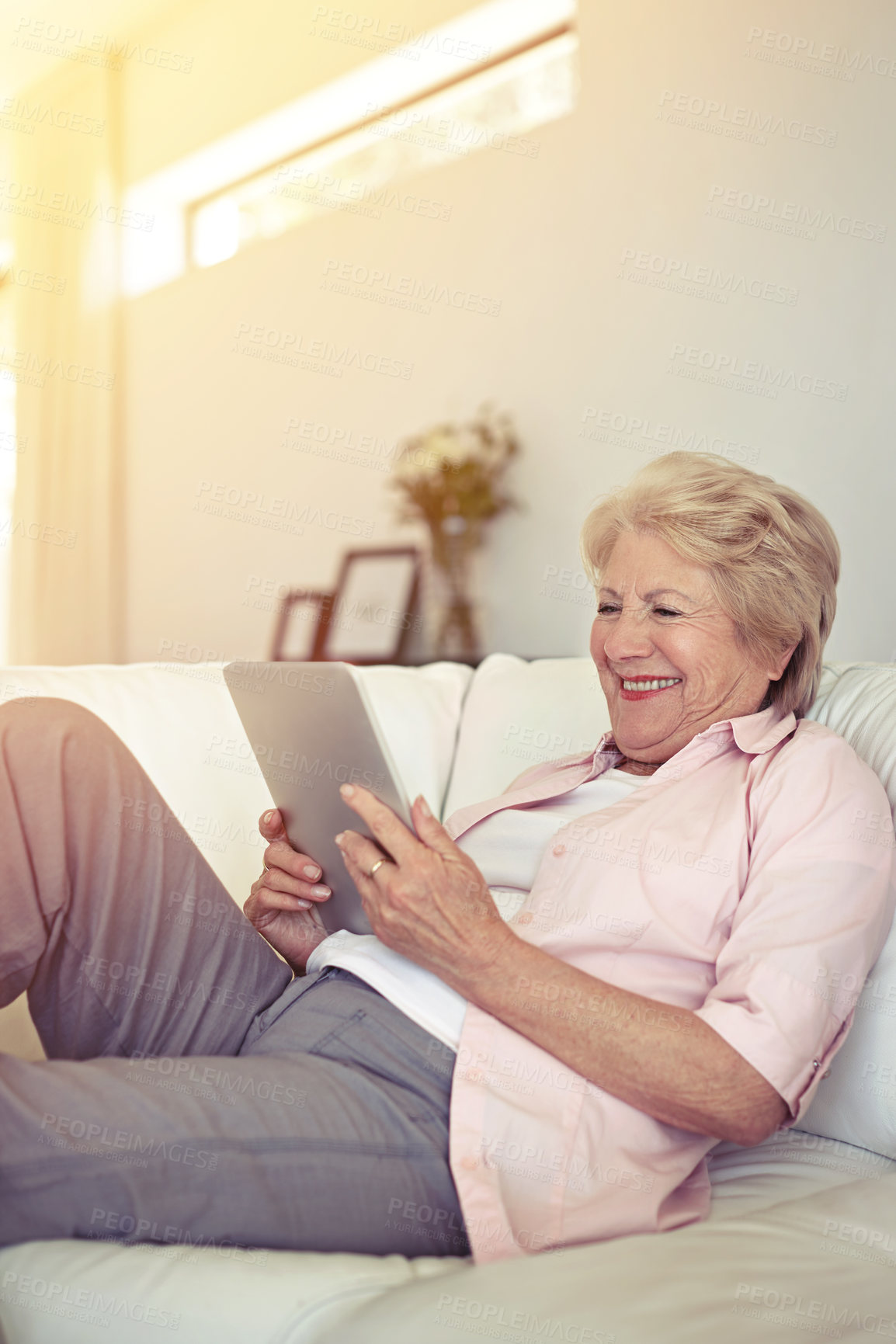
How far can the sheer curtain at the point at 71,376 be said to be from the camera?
4.84m

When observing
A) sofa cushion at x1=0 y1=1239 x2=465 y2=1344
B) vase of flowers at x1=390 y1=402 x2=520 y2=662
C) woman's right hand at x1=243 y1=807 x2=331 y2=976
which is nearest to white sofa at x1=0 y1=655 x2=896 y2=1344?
sofa cushion at x1=0 y1=1239 x2=465 y2=1344

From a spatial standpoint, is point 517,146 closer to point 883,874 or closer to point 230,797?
point 230,797

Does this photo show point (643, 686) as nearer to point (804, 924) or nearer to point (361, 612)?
point (804, 924)

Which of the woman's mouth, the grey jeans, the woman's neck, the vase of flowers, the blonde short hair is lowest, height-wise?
the grey jeans

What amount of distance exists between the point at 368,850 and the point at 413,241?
124 inches

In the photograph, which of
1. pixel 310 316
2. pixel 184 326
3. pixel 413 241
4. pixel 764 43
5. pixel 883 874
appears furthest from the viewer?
pixel 184 326

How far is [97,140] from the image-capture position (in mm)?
4824

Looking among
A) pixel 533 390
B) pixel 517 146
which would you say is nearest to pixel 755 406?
pixel 533 390

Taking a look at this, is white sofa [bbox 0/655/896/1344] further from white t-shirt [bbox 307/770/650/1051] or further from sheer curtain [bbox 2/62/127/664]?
sheer curtain [bbox 2/62/127/664]

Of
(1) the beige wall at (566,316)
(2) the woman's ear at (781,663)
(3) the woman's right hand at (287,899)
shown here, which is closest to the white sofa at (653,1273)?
(2) the woman's ear at (781,663)

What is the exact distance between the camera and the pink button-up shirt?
3.05 feet

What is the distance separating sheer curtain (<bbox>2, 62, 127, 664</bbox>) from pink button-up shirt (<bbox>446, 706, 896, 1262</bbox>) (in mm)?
4125

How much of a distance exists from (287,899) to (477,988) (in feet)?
1.17

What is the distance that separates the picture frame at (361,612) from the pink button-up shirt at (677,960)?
2483 mm
